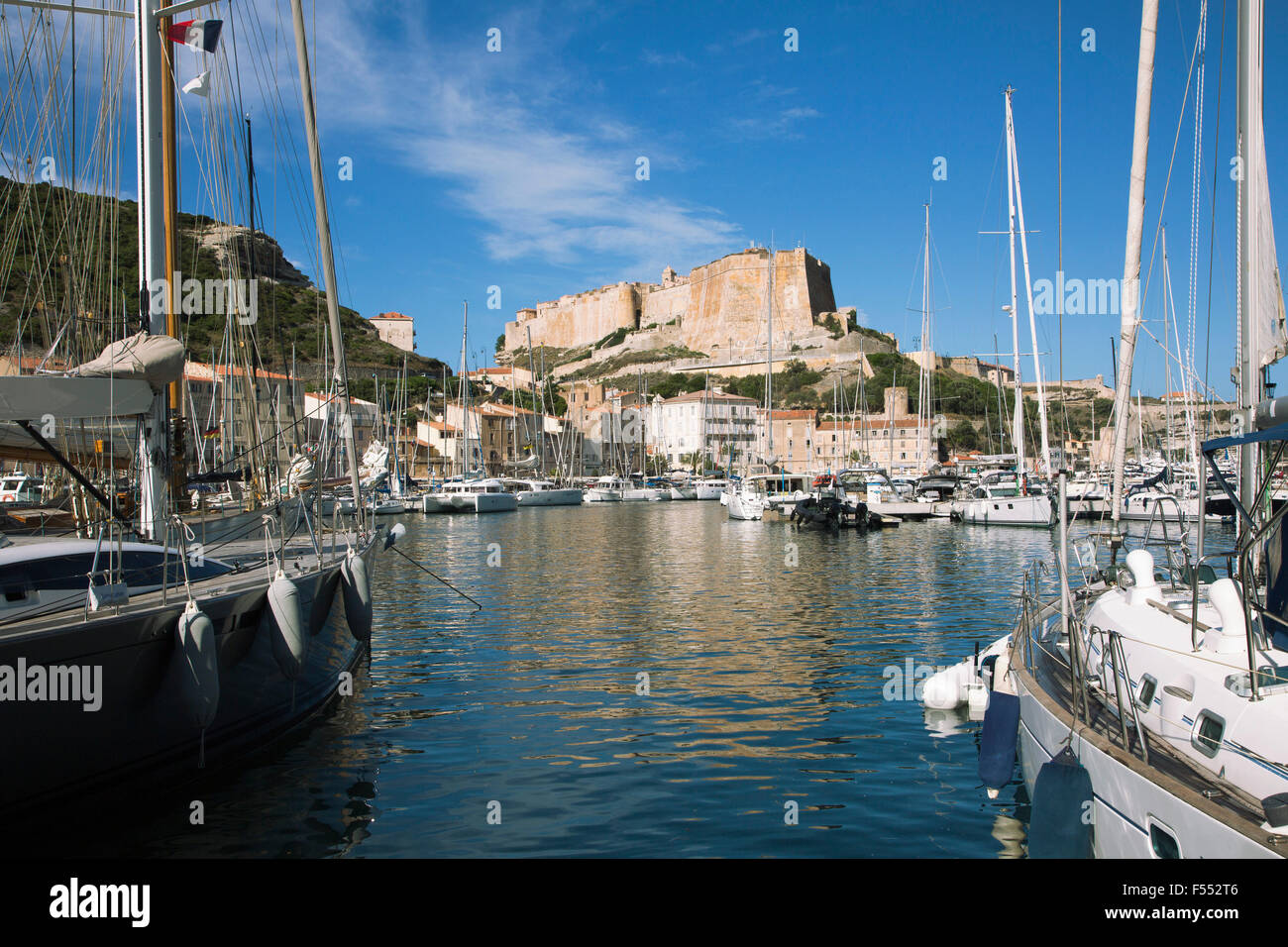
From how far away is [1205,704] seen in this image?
20.0 feet

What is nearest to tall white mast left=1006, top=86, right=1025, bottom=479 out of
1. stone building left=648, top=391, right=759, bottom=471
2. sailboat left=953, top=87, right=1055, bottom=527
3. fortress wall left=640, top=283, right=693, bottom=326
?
sailboat left=953, top=87, right=1055, bottom=527

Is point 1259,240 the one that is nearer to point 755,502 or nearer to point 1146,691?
point 1146,691

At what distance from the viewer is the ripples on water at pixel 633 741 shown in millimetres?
7492

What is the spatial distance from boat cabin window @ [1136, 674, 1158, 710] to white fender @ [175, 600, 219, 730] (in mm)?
6946

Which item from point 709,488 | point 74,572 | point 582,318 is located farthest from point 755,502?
point 582,318

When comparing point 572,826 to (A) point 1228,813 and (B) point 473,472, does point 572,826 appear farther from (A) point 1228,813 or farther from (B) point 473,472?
(B) point 473,472

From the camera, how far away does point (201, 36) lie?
10.9m

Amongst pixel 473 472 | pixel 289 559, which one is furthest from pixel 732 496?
pixel 289 559

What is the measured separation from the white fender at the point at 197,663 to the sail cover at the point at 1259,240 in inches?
349

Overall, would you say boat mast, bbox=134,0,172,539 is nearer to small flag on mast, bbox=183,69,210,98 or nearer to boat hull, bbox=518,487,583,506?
small flag on mast, bbox=183,69,210,98

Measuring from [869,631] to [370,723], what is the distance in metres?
8.72

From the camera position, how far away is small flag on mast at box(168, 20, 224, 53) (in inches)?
428

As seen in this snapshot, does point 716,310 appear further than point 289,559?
Yes

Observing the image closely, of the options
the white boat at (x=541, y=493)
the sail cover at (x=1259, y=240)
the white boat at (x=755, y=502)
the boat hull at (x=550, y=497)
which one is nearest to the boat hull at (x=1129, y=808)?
the sail cover at (x=1259, y=240)
